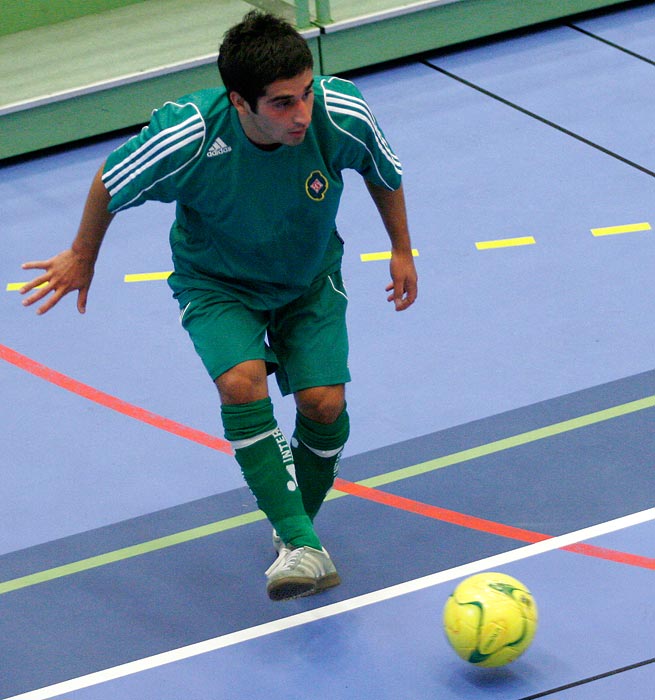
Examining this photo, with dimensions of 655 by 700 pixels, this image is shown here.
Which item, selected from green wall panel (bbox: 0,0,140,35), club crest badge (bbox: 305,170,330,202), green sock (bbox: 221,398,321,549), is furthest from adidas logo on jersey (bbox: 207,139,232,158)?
green wall panel (bbox: 0,0,140,35)

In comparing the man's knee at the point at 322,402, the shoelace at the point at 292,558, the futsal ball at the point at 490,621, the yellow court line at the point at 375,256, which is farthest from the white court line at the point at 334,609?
the yellow court line at the point at 375,256

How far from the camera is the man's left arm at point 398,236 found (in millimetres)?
3730

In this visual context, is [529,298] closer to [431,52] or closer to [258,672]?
[258,672]

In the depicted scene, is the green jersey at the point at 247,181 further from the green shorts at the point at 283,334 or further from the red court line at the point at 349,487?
the red court line at the point at 349,487

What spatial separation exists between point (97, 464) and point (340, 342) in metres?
1.30

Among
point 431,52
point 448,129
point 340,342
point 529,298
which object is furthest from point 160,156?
point 431,52

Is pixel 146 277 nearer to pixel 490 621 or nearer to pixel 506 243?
pixel 506 243

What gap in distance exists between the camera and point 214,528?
4.16m

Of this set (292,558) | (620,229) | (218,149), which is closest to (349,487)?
(292,558)

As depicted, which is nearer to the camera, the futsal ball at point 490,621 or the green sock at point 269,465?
the futsal ball at point 490,621

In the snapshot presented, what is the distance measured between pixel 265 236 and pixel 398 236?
485 mm

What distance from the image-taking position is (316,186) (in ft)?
11.3

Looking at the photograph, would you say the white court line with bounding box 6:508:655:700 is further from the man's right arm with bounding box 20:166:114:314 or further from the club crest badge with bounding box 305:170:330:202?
the club crest badge with bounding box 305:170:330:202

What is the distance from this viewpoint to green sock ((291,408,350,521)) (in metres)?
3.71
